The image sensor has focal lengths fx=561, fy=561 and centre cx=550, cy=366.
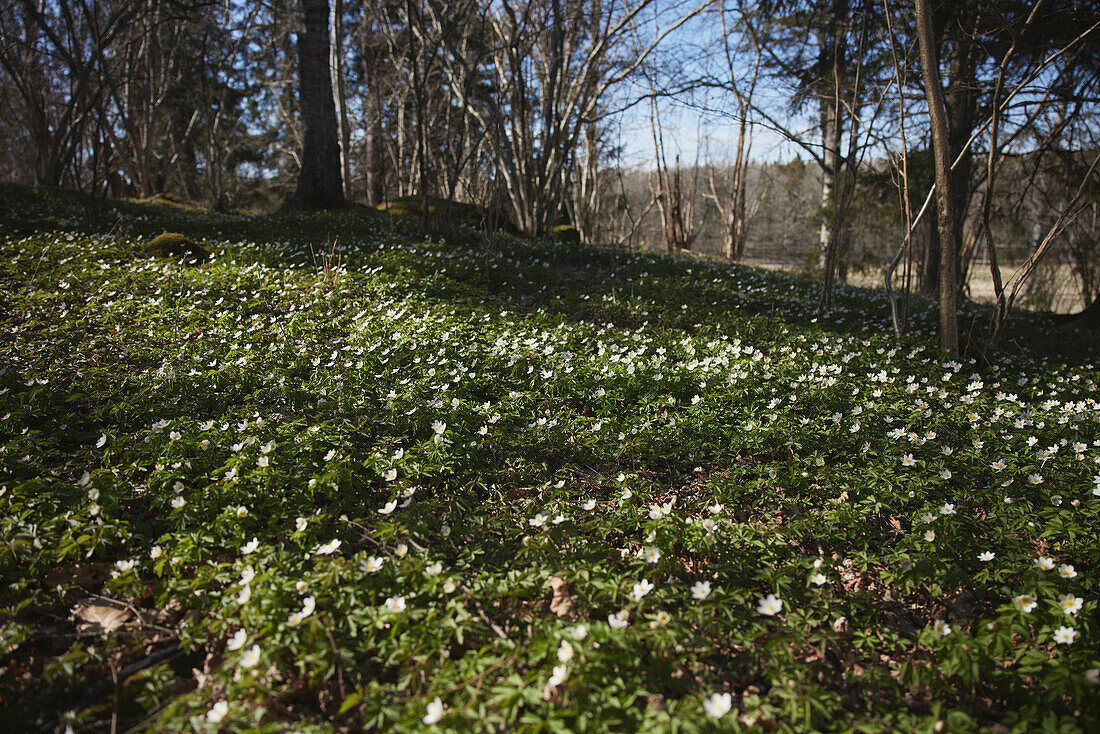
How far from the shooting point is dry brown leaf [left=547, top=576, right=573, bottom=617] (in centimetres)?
222

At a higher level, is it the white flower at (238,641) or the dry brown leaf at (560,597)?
the white flower at (238,641)

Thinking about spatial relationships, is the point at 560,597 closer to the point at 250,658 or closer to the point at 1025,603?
the point at 250,658

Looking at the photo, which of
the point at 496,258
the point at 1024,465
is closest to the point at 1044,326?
the point at 1024,465

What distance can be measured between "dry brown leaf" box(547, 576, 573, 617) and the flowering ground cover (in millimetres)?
14

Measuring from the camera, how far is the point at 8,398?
3.32m

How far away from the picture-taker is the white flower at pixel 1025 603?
2.01 m

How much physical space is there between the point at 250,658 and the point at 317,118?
11756 millimetres

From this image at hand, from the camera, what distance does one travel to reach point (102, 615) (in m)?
2.18

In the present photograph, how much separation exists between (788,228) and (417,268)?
42.8m

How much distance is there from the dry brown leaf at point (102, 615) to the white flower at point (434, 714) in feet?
4.46

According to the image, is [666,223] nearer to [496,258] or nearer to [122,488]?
[496,258]

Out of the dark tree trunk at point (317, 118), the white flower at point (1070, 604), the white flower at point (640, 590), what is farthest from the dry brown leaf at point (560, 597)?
the dark tree trunk at point (317, 118)

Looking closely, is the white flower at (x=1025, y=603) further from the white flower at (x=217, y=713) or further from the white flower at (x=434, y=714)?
the white flower at (x=217, y=713)

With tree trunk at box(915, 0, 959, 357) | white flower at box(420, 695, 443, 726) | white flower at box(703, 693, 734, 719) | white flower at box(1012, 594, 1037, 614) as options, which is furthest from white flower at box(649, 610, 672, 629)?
tree trunk at box(915, 0, 959, 357)
